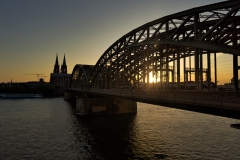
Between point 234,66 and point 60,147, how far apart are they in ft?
83.8

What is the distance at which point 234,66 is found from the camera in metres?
24.4

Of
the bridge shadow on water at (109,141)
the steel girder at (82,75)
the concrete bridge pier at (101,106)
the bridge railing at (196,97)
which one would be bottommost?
the bridge shadow on water at (109,141)

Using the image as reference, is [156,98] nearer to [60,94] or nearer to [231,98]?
[231,98]

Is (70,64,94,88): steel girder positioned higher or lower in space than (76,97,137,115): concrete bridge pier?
higher

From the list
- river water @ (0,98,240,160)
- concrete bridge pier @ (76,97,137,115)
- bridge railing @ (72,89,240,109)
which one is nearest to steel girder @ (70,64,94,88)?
concrete bridge pier @ (76,97,137,115)

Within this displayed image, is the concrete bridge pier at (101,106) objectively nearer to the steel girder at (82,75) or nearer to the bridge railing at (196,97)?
the steel girder at (82,75)

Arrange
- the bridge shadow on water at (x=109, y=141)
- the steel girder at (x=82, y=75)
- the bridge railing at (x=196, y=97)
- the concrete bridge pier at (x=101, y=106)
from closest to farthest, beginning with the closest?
the bridge railing at (x=196, y=97) < the bridge shadow on water at (x=109, y=141) < the concrete bridge pier at (x=101, y=106) < the steel girder at (x=82, y=75)

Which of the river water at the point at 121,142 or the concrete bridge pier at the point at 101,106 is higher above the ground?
the concrete bridge pier at the point at 101,106

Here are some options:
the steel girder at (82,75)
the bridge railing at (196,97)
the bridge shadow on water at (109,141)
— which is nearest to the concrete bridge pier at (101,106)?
the bridge shadow on water at (109,141)

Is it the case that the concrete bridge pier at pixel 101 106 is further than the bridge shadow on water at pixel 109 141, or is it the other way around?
the concrete bridge pier at pixel 101 106

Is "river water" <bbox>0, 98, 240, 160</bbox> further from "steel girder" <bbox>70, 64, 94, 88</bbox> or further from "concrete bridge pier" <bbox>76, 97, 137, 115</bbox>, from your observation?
"steel girder" <bbox>70, 64, 94, 88</bbox>

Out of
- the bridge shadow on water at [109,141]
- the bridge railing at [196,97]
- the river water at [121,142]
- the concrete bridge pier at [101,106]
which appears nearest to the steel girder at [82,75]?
the concrete bridge pier at [101,106]

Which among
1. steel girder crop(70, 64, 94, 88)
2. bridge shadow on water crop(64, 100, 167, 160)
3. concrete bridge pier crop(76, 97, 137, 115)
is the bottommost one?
bridge shadow on water crop(64, 100, 167, 160)

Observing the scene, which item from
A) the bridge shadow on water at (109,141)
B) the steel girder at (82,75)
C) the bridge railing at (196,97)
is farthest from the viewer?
the steel girder at (82,75)
